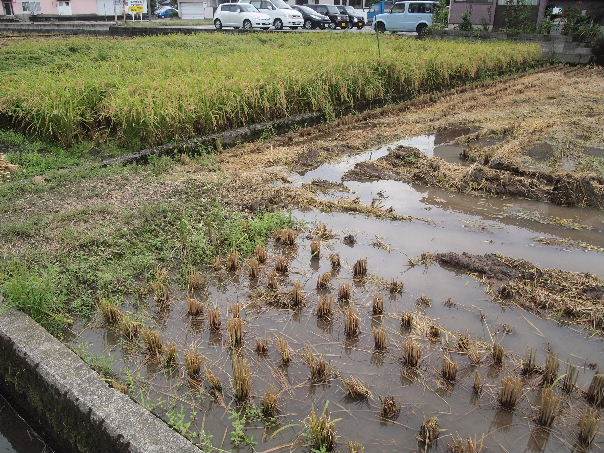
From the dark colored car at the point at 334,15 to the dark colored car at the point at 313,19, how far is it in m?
0.75

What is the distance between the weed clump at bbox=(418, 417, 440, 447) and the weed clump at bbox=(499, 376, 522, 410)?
459mm

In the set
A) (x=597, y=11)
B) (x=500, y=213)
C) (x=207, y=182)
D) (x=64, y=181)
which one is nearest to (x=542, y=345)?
(x=500, y=213)

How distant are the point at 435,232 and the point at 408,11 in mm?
24808

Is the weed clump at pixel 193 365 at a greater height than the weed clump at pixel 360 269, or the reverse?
the weed clump at pixel 360 269

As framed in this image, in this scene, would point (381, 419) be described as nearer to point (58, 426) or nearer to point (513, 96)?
point (58, 426)

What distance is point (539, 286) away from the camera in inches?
161

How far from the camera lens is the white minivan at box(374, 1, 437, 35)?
2667cm

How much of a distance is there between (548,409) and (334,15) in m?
31.4

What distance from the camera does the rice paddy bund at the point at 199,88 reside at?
7.17 metres

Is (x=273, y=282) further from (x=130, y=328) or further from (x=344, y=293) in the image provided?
(x=130, y=328)

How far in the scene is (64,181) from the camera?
5.82 metres

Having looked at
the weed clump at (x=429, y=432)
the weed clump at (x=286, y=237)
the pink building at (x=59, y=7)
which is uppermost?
the pink building at (x=59, y=7)

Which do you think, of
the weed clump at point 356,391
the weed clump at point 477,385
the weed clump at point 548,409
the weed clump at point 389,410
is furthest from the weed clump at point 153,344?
the weed clump at point 548,409

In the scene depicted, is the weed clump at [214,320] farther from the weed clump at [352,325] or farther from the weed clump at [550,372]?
the weed clump at [550,372]
